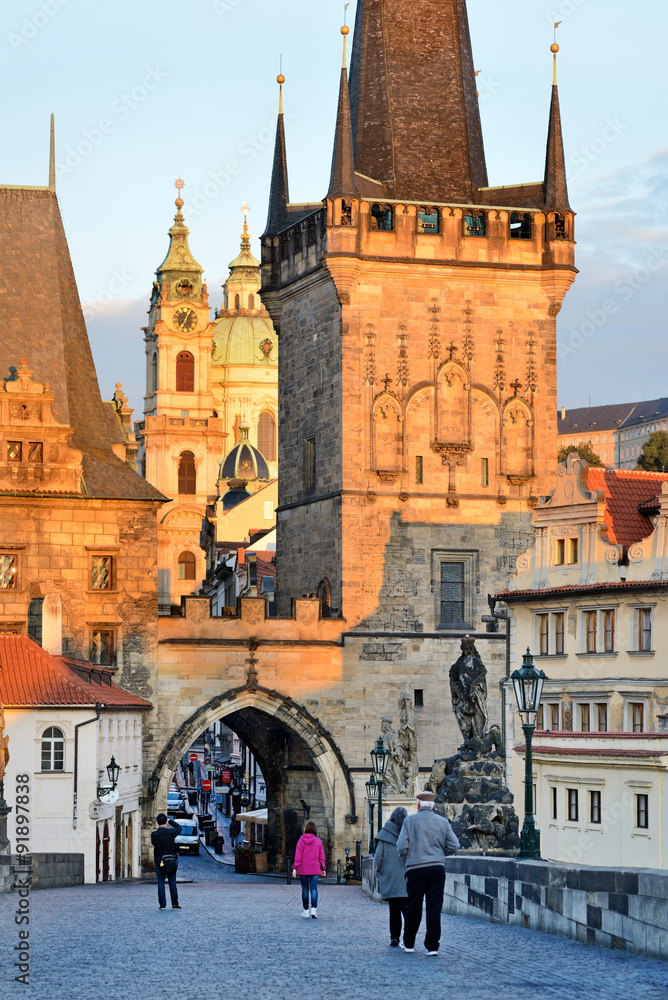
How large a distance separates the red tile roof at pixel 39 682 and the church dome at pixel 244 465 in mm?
87720

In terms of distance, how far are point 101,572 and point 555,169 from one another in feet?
57.8

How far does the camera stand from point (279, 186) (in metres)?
60.6

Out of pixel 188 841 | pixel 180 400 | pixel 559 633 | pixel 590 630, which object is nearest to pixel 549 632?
pixel 559 633

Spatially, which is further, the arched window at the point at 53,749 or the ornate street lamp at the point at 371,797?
the arched window at the point at 53,749

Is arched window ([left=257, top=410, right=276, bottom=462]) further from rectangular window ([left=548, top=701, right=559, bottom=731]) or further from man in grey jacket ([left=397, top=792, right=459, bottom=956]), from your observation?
man in grey jacket ([left=397, top=792, right=459, bottom=956])

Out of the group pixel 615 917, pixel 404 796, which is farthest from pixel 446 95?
pixel 615 917

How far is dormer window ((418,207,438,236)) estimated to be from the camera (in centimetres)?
5588

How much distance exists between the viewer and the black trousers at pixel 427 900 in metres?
16.9

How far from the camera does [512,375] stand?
56.5 metres

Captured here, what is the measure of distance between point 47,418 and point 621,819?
1914 cm

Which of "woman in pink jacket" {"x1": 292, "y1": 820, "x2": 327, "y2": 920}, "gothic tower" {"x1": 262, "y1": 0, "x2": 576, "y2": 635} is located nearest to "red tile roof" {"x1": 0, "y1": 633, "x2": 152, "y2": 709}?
"gothic tower" {"x1": 262, "y1": 0, "x2": 576, "y2": 635}

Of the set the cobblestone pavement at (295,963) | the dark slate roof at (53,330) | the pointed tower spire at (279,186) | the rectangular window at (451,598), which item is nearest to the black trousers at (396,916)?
the cobblestone pavement at (295,963)

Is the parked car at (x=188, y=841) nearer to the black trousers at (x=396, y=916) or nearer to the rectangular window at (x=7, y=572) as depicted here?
the rectangular window at (x=7, y=572)

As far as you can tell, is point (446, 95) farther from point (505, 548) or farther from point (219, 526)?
point (219, 526)
